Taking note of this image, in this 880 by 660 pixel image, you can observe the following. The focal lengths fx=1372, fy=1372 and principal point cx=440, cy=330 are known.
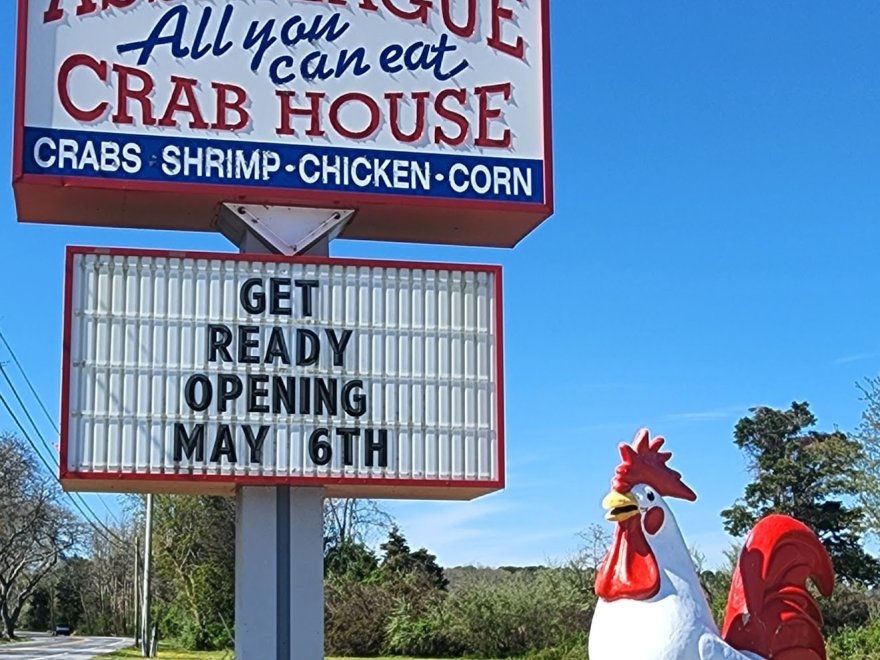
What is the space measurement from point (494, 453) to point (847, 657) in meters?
13.5

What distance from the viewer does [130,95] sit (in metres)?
10.4

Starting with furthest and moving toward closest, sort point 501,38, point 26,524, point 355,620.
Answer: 1. point 26,524
2. point 355,620
3. point 501,38

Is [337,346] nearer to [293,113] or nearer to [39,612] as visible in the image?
[293,113]

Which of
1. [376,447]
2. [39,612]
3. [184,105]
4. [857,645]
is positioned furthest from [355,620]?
[39,612]

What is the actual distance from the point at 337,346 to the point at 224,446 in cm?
115

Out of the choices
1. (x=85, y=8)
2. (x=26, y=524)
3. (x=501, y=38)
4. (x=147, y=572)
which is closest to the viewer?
(x=85, y=8)

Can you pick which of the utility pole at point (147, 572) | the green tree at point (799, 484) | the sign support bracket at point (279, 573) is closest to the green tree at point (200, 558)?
the utility pole at point (147, 572)

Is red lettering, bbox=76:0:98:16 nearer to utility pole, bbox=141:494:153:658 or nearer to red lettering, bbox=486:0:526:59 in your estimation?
red lettering, bbox=486:0:526:59

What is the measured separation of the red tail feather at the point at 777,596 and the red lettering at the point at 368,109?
174 inches

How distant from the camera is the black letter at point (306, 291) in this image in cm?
1041

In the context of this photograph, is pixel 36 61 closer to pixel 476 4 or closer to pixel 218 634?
pixel 476 4

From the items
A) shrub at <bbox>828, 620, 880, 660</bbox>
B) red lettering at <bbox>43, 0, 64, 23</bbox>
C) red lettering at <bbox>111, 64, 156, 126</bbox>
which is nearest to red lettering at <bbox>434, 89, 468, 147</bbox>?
red lettering at <bbox>111, 64, 156, 126</bbox>

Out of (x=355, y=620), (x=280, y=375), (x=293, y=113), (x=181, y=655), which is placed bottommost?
(x=181, y=655)

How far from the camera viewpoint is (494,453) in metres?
10.5
